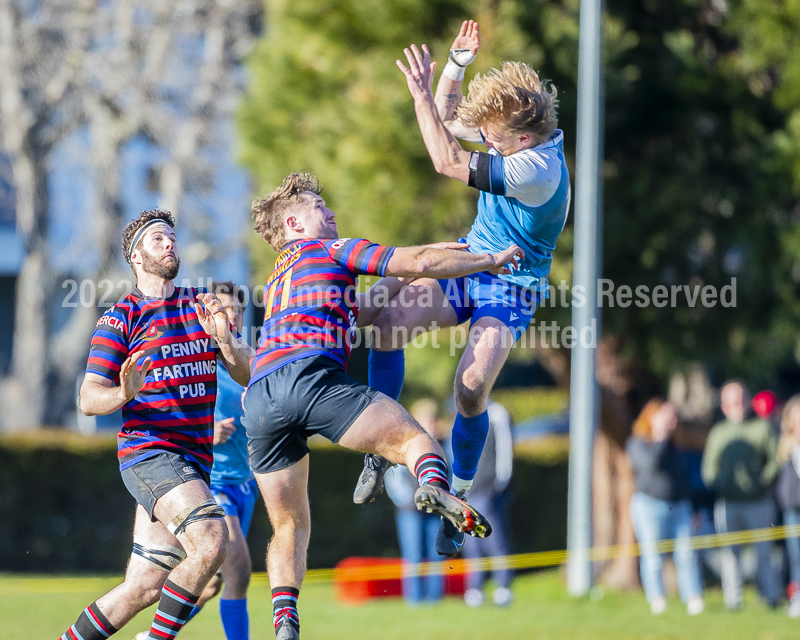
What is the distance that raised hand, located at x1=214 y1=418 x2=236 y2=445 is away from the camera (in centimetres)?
590

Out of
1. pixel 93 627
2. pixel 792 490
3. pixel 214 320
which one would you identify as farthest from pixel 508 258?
pixel 792 490

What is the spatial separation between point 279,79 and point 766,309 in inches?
232

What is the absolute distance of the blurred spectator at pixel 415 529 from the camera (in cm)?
1025

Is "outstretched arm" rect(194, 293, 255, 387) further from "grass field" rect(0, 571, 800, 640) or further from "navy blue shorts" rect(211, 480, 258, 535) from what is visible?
"grass field" rect(0, 571, 800, 640)

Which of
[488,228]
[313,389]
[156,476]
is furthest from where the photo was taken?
[488,228]

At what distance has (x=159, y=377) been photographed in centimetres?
495

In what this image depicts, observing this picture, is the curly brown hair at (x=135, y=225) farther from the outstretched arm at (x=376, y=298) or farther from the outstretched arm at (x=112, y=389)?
the outstretched arm at (x=376, y=298)

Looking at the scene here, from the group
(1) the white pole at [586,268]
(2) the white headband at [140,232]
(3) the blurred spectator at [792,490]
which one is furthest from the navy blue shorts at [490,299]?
(3) the blurred spectator at [792,490]

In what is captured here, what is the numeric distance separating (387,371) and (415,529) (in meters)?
→ 5.46

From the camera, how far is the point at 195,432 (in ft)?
16.5

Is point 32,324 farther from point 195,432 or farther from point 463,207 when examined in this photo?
point 195,432

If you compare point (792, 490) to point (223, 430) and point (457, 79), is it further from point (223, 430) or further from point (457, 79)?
point (223, 430)

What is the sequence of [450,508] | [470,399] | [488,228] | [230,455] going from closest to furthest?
1. [450,508]
2. [470,399]
3. [488,228]
4. [230,455]

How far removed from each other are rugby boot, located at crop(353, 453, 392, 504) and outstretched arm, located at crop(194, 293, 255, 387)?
81 centimetres
